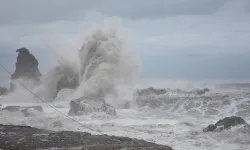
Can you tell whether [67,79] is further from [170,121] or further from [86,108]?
[170,121]

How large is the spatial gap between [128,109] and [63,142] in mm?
16880

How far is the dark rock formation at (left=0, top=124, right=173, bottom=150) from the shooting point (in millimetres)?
8938

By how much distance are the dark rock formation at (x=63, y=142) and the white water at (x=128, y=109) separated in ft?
11.1

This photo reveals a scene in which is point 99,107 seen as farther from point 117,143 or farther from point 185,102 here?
point 117,143

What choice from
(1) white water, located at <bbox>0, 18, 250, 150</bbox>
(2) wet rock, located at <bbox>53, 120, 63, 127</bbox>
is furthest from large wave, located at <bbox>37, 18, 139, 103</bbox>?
(2) wet rock, located at <bbox>53, 120, 63, 127</bbox>

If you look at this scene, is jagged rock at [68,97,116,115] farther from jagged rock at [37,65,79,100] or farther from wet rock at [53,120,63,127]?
jagged rock at [37,65,79,100]

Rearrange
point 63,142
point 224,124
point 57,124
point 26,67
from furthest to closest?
point 26,67 → point 57,124 → point 224,124 → point 63,142

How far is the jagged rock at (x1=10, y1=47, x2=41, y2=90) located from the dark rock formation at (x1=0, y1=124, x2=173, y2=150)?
102 ft

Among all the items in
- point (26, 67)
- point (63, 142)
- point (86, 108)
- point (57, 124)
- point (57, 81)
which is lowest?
point (63, 142)

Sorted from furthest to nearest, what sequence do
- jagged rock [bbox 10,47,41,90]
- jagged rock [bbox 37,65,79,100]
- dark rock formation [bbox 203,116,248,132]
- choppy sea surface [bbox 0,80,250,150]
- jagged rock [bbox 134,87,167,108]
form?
1. jagged rock [bbox 10,47,41,90]
2. jagged rock [bbox 37,65,79,100]
3. jagged rock [bbox 134,87,167,108]
4. dark rock formation [bbox 203,116,248,132]
5. choppy sea surface [bbox 0,80,250,150]

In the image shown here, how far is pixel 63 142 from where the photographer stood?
9398 mm

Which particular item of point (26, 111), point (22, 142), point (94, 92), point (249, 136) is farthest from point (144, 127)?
point (94, 92)

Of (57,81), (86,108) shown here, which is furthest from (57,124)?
(57,81)

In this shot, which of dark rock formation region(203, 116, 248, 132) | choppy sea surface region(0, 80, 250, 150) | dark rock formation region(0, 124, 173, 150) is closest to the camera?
dark rock formation region(0, 124, 173, 150)
